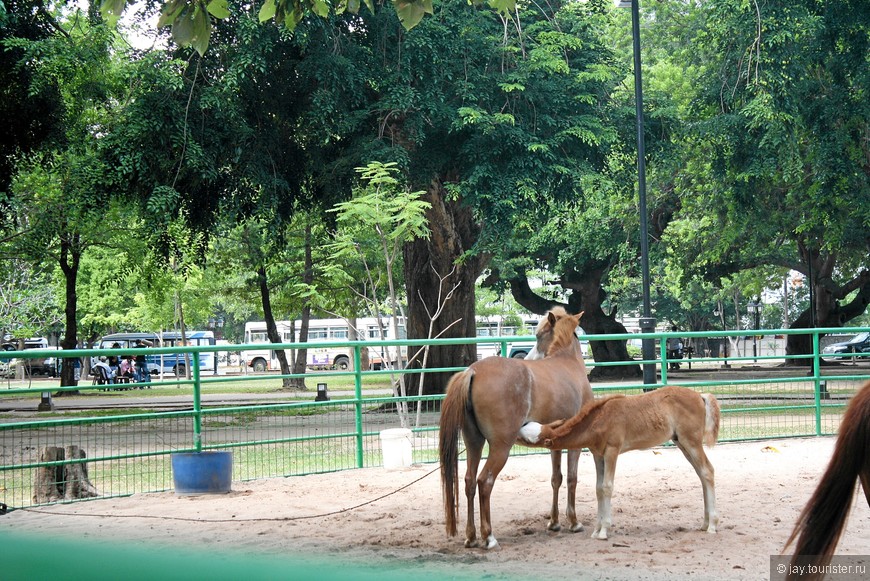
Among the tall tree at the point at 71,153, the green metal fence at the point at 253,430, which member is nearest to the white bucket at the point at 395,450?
the green metal fence at the point at 253,430

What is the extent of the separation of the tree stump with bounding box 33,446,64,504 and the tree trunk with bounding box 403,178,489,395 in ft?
36.7

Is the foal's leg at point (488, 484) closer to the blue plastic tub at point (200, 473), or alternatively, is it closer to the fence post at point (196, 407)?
Result: the blue plastic tub at point (200, 473)

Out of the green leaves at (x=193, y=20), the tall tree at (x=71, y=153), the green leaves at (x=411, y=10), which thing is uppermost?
the tall tree at (x=71, y=153)

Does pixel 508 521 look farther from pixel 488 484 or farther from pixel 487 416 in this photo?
pixel 487 416

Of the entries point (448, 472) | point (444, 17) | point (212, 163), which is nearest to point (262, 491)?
point (448, 472)

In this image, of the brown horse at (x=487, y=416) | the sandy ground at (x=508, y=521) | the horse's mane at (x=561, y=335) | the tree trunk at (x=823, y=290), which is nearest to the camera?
the sandy ground at (x=508, y=521)

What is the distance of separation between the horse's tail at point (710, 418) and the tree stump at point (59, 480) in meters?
6.19

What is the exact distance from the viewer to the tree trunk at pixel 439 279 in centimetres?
2020

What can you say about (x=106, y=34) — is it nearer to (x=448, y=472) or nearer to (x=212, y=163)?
(x=212, y=163)

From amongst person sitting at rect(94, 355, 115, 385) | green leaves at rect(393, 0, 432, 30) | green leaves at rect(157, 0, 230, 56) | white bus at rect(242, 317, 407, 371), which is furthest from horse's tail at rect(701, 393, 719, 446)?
white bus at rect(242, 317, 407, 371)

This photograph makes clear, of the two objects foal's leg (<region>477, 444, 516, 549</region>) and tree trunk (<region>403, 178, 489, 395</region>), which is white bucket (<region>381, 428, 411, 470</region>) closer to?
foal's leg (<region>477, 444, 516, 549</region>)

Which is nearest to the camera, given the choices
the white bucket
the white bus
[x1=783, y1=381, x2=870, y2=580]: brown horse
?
[x1=783, y1=381, x2=870, y2=580]: brown horse

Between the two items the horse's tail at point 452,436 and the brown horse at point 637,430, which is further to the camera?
the brown horse at point 637,430

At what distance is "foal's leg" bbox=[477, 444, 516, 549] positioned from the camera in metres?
6.54
